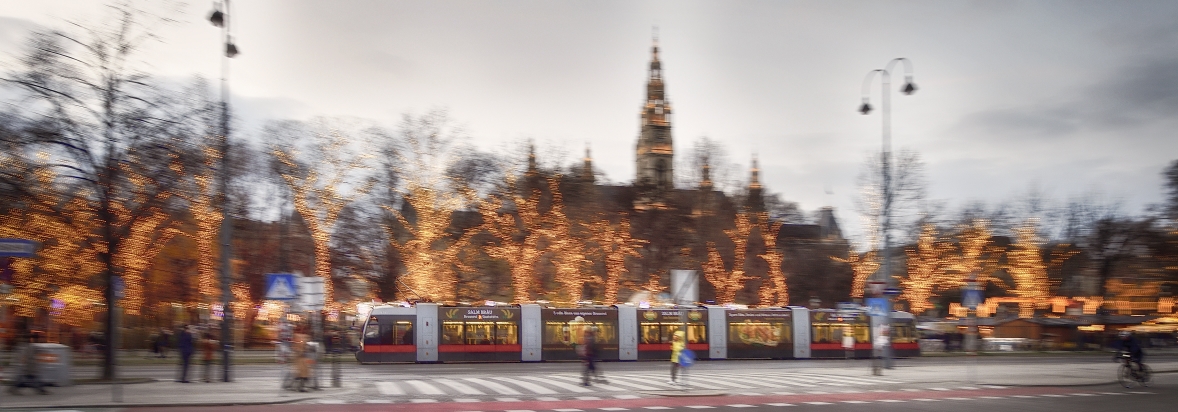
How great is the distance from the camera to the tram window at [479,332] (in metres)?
46.0

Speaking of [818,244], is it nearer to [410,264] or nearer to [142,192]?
[410,264]

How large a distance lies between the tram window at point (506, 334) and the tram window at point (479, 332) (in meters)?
0.23

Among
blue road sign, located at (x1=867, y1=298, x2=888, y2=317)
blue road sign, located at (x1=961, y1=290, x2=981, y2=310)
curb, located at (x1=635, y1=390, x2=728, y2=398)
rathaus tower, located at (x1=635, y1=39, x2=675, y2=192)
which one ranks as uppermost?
rathaus tower, located at (x1=635, y1=39, x2=675, y2=192)

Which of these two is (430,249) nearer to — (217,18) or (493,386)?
(493,386)

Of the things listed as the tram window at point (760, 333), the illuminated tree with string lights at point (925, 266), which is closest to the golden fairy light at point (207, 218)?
the tram window at point (760, 333)

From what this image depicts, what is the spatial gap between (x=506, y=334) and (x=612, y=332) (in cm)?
516

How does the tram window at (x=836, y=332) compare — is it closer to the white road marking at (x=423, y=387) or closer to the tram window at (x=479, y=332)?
the tram window at (x=479, y=332)

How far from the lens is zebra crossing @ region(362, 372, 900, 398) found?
25312mm

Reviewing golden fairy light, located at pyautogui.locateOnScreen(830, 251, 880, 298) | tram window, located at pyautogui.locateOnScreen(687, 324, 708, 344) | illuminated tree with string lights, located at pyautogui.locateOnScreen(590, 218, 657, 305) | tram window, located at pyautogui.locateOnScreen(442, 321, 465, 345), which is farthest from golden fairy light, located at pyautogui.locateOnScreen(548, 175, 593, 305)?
golden fairy light, located at pyautogui.locateOnScreen(830, 251, 880, 298)

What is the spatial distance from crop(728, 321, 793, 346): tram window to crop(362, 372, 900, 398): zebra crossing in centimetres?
1488

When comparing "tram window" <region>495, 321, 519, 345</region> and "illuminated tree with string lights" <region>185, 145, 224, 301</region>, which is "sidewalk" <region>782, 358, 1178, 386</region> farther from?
"illuminated tree with string lights" <region>185, 145, 224, 301</region>

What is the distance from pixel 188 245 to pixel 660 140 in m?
92.6

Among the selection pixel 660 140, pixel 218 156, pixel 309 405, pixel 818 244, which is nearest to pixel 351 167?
pixel 218 156

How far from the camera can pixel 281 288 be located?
885 inches
